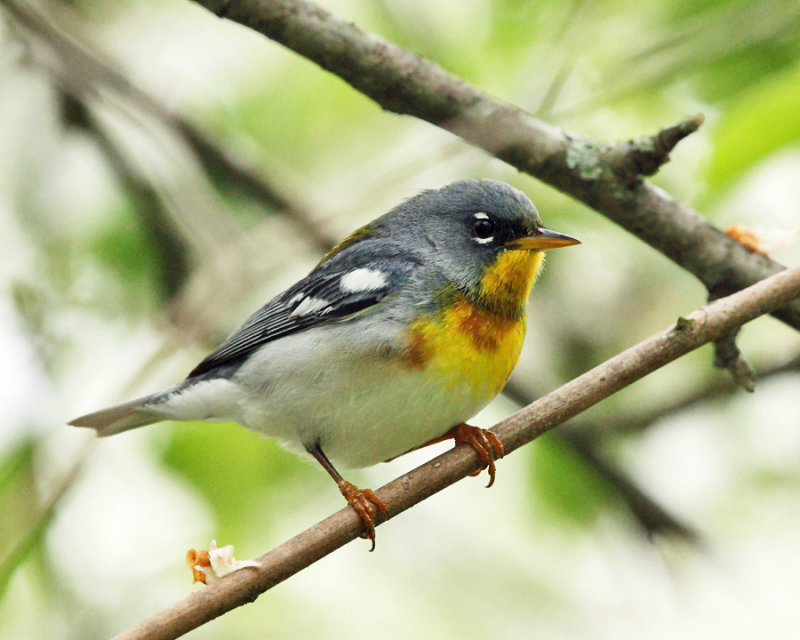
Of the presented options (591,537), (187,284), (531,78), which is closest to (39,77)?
(187,284)

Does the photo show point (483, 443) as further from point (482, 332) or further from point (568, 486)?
point (568, 486)

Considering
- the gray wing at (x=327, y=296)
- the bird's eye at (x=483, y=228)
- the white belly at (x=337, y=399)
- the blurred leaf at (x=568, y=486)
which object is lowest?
the blurred leaf at (x=568, y=486)

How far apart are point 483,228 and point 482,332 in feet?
1.92

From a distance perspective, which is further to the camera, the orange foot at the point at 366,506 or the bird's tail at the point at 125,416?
the bird's tail at the point at 125,416

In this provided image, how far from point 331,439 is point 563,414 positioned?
47.3 inches

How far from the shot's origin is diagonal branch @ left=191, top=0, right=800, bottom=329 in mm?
3082

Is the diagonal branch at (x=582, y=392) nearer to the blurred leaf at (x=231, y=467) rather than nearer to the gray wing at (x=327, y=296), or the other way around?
the gray wing at (x=327, y=296)

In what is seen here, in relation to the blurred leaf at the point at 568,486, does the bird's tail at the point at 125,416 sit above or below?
above

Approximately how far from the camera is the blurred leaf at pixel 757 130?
10.3 ft

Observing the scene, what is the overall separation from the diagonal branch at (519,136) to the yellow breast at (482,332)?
0.48 metres

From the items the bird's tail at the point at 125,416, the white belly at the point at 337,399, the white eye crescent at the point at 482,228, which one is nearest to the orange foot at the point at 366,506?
the white belly at the point at 337,399

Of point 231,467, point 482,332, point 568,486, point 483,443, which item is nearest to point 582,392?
point 483,443

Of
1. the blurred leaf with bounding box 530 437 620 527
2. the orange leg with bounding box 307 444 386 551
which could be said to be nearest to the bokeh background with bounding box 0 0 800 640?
the blurred leaf with bounding box 530 437 620 527

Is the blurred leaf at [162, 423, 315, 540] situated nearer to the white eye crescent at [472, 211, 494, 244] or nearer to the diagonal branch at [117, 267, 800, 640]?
the white eye crescent at [472, 211, 494, 244]
